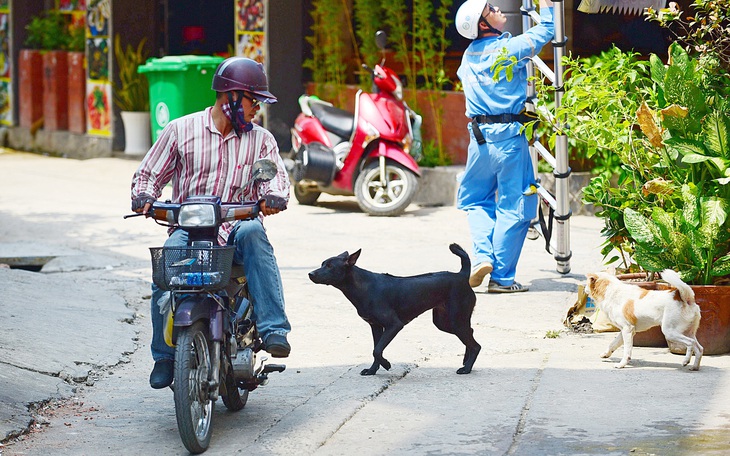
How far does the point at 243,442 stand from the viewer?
5.05 metres

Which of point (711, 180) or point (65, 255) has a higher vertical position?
point (711, 180)

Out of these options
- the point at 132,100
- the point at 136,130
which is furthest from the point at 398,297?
the point at 132,100

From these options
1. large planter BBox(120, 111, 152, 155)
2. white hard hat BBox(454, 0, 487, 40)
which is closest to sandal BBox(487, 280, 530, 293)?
white hard hat BBox(454, 0, 487, 40)

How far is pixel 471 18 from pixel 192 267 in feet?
12.6

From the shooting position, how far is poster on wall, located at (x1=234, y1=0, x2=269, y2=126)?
14898mm

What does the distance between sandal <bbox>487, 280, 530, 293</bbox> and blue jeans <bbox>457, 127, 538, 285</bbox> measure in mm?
28

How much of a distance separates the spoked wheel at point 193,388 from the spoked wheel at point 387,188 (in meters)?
6.82

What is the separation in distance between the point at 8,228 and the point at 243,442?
6.87 meters

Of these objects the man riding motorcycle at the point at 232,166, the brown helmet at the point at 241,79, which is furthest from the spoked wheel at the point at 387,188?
the brown helmet at the point at 241,79

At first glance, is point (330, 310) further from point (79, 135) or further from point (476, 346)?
point (79, 135)

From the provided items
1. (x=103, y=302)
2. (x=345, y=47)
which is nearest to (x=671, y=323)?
(x=103, y=302)

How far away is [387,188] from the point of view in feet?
38.8

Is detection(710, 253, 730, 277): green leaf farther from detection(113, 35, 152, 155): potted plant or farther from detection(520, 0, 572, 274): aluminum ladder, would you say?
detection(113, 35, 152, 155): potted plant

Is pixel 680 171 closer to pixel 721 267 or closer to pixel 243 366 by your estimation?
pixel 721 267
